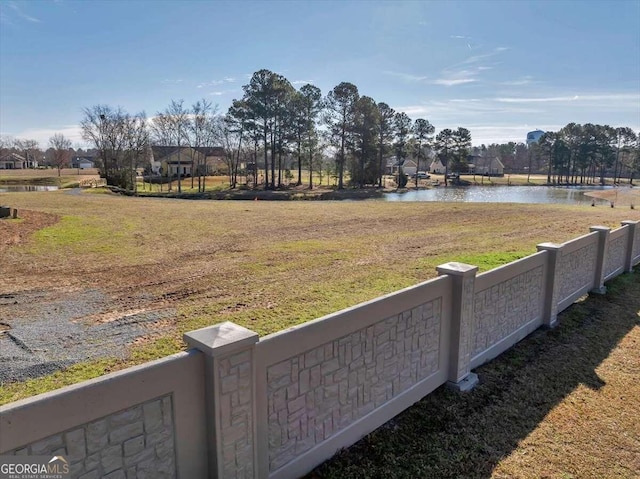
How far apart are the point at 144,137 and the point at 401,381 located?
57.3 metres

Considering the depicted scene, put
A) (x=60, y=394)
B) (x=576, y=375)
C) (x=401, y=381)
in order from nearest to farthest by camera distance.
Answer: (x=60, y=394), (x=401, y=381), (x=576, y=375)

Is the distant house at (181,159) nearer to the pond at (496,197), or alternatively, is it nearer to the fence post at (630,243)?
the pond at (496,197)

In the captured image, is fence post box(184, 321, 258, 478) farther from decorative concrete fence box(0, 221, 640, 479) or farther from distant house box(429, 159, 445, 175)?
distant house box(429, 159, 445, 175)

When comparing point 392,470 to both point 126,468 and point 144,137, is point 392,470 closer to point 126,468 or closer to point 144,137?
point 126,468

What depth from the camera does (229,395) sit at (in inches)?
99.6

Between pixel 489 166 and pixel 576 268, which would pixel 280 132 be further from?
pixel 489 166

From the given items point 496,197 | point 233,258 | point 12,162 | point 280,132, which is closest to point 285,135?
point 280,132

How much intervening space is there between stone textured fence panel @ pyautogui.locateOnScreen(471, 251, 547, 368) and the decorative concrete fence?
0.09ft

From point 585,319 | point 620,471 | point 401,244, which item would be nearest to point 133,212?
point 401,244

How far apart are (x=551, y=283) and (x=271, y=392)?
514 cm

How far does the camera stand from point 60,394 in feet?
6.44

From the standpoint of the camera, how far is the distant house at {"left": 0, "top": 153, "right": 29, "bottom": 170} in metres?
89.0

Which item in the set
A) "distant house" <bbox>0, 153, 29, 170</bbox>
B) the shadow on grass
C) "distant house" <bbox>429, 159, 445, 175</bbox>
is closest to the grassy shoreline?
the shadow on grass

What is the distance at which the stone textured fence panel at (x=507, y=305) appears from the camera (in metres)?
5.07
